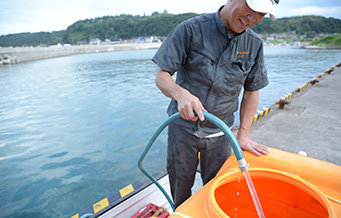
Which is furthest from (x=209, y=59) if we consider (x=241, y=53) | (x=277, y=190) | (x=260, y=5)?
(x=277, y=190)

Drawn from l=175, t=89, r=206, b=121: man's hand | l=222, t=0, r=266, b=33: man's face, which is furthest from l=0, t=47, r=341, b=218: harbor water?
l=222, t=0, r=266, b=33: man's face

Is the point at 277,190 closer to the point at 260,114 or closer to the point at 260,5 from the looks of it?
the point at 260,5

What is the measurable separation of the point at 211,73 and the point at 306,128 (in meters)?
4.45

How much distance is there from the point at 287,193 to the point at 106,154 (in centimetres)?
540

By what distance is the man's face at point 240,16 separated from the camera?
1233 millimetres

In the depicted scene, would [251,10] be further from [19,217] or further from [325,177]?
[19,217]

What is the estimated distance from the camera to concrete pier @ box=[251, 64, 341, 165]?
3984mm

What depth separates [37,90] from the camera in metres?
14.3

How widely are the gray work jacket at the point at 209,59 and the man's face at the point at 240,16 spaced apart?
73 mm

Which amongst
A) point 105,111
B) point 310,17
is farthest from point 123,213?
point 310,17

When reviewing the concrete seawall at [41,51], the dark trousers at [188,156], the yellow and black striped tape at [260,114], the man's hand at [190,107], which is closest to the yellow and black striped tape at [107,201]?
the dark trousers at [188,156]

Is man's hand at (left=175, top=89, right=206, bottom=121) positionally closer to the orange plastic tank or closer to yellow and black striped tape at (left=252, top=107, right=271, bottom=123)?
the orange plastic tank

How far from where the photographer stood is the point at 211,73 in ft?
4.93

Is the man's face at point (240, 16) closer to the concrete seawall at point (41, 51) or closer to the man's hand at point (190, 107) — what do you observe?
the man's hand at point (190, 107)
